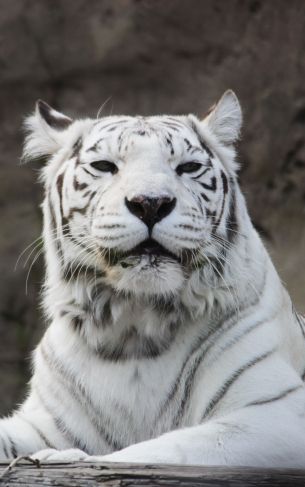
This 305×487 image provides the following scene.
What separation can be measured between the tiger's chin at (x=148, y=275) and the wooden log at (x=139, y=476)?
2.75 feet

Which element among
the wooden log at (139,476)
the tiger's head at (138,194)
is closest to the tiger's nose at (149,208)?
the tiger's head at (138,194)

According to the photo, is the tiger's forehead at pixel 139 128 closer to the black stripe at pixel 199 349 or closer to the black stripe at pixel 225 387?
the black stripe at pixel 199 349

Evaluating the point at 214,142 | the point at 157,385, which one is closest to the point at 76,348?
the point at 157,385

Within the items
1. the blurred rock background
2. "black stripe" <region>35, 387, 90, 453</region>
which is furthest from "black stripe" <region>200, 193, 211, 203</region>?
the blurred rock background

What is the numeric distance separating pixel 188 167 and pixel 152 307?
0.44 metres

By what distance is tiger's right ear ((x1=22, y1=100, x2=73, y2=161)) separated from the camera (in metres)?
3.52

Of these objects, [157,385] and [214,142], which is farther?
[214,142]

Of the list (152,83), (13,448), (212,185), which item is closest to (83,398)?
(13,448)

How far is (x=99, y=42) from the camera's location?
19.3 ft

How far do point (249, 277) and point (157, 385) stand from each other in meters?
0.46

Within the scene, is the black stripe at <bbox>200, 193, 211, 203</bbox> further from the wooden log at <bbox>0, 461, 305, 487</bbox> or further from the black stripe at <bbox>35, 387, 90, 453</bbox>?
the wooden log at <bbox>0, 461, 305, 487</bbox>

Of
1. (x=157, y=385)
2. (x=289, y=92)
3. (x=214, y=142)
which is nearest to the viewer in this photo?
(x=157, y=385)

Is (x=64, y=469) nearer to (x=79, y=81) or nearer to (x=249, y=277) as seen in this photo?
(x=249, y=277)

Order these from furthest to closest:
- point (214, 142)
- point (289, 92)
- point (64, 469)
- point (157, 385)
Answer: point (289, 92) < point (214, 142) < point (157, 385) < point (64, 469)
